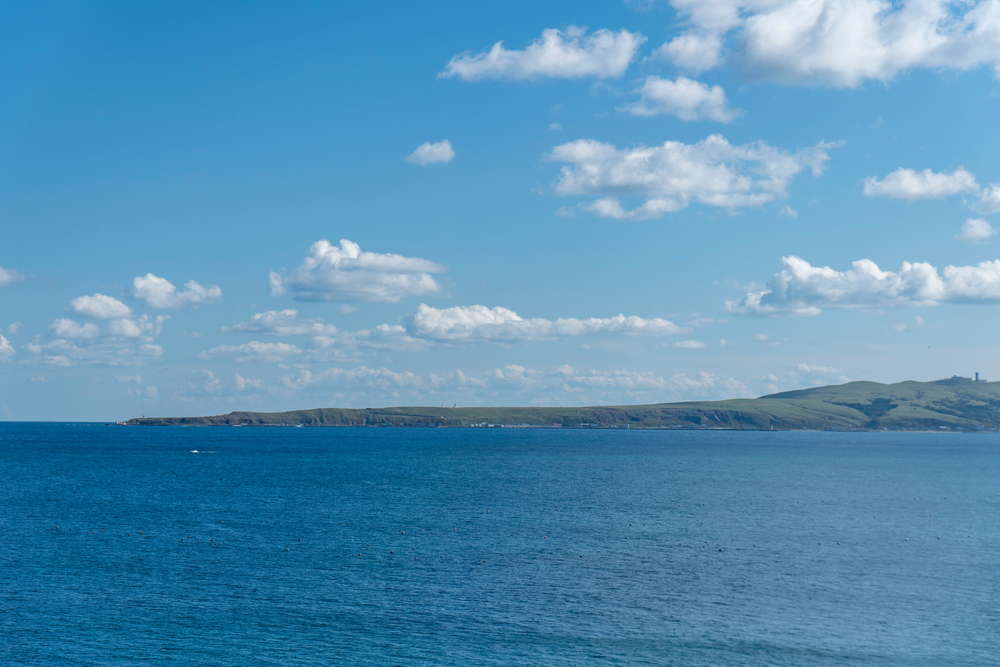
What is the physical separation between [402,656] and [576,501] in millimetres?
75528

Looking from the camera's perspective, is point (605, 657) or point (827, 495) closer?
point (605, 657)

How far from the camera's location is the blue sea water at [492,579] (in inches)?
2108

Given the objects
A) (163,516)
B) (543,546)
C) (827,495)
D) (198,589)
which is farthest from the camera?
(827,495)

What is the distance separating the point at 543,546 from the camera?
85812mm

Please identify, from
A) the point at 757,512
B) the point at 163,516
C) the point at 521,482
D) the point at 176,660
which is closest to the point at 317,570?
the point at 176,660

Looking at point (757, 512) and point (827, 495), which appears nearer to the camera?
point (757, 512)

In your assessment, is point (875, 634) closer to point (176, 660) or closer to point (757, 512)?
point (176, 660)

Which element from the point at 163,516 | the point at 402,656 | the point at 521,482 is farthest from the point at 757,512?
the point at 163,516

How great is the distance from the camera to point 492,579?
232 ft

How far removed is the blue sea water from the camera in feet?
176

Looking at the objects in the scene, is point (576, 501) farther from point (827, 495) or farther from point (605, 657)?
point (605, 657)

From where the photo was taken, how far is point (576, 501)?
125 meters

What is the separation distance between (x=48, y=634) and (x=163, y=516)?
5210 centimetres

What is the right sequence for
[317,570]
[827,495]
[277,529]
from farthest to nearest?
1. [827,495]
2. [277,529]
3. [317,570]
